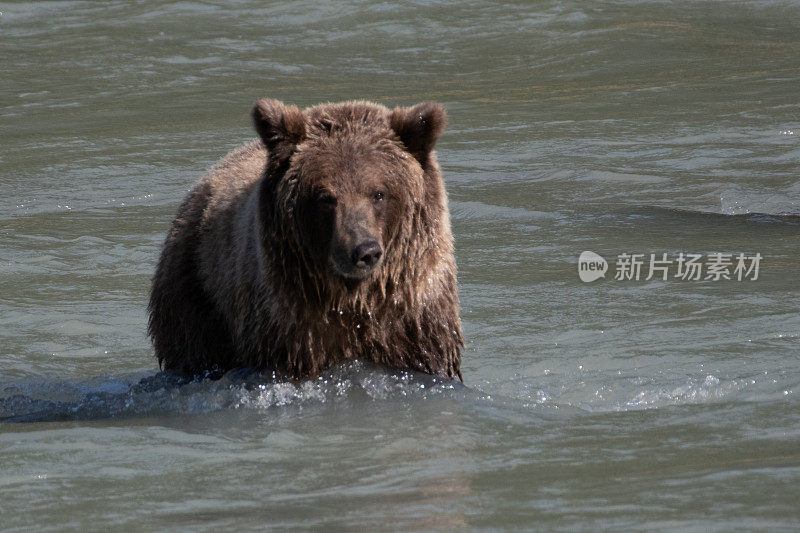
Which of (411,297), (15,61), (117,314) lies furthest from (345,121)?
(15,61)

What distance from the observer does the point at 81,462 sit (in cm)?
551

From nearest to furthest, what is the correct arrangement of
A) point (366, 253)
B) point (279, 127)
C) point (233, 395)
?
point (366, 253), point (279, 127), point (233, 395)

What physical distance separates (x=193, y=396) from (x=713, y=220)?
5.72m

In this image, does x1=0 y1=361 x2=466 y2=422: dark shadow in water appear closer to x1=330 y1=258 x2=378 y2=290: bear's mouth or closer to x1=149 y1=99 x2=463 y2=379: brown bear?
x1=149 y1=99 x2=463 y2=379: brown bear

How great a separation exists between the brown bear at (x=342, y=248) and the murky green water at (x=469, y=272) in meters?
0.23

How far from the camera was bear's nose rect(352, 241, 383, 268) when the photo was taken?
5.91m

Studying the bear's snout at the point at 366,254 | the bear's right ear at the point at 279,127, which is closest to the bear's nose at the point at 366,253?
the bear's snout at the point at 366,254

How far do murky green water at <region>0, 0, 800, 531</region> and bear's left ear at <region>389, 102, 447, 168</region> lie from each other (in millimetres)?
1261

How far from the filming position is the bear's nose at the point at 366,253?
19.4 ft

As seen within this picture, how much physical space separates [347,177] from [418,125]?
0.54 m

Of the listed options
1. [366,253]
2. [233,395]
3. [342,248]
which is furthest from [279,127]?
[233,395]

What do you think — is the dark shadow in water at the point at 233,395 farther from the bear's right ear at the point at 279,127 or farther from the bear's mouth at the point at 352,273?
the bear's right ear at the point at 279,127

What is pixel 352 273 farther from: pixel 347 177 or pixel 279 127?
pixel 279 127

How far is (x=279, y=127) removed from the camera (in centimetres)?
644
